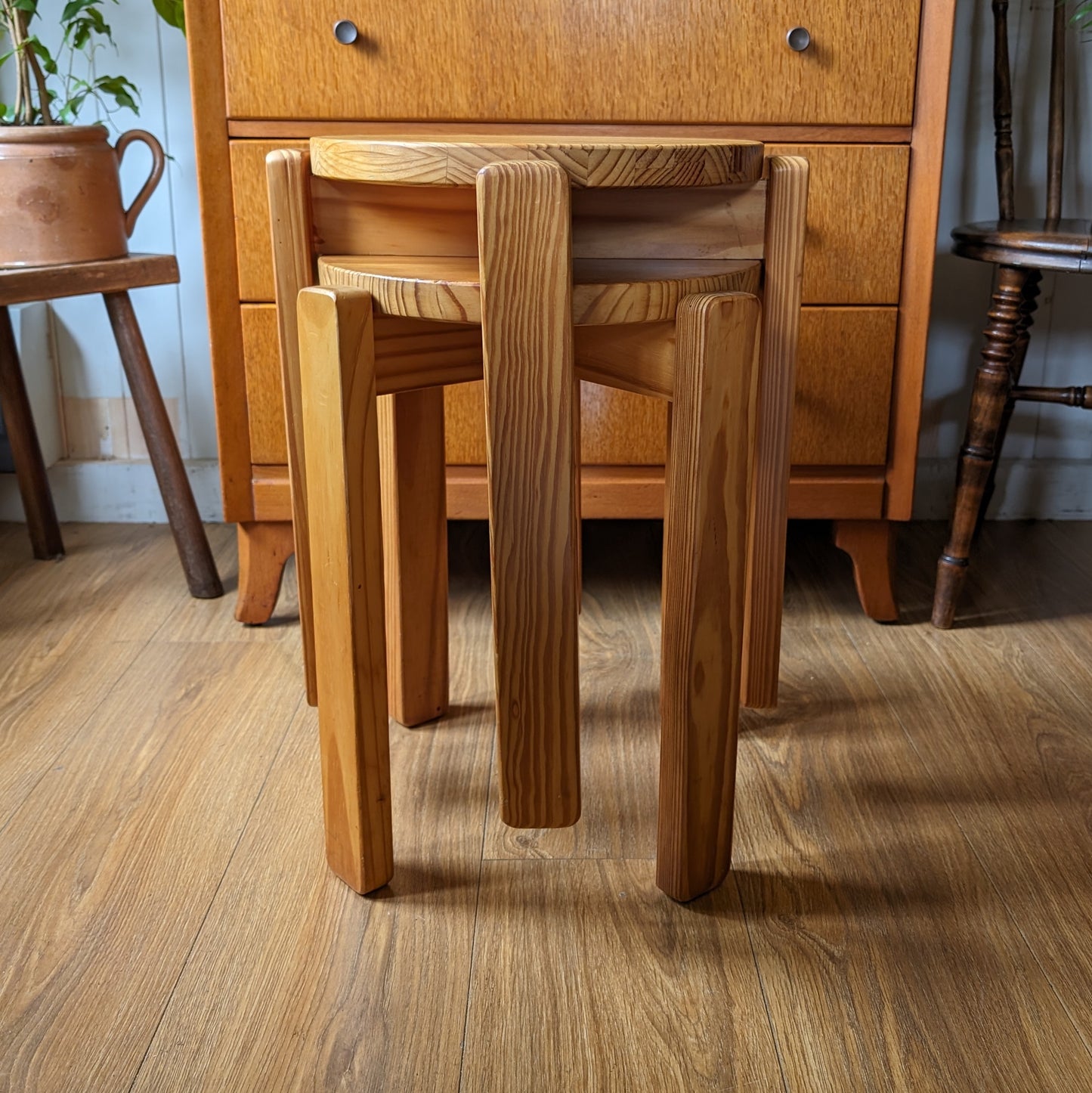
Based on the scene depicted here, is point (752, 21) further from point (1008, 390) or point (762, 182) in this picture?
point (1008, 390)

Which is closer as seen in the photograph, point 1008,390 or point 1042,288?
point 1008,390

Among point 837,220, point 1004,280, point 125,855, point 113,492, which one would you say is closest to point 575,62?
point 837,220

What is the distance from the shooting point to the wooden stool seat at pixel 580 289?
0.84 m

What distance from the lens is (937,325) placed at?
74.4 inches

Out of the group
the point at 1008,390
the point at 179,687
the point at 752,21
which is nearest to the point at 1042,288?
the point at 1008,390

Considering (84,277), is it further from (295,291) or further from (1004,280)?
(1004,280)

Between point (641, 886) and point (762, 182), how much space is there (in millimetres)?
619

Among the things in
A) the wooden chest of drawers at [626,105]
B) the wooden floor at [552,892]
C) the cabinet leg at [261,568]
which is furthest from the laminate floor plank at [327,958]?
the wooden chest of drawers at [626,105]

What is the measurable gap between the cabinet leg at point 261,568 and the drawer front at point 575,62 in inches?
20.1

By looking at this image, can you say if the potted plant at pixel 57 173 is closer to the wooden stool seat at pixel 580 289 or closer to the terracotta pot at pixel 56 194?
the terracotta pot at pixel 56 194

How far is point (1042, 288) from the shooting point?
1885 mm

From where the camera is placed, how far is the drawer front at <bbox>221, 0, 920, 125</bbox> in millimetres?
1290

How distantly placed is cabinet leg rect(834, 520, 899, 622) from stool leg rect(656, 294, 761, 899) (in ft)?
2.13

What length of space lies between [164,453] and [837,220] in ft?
3.04
